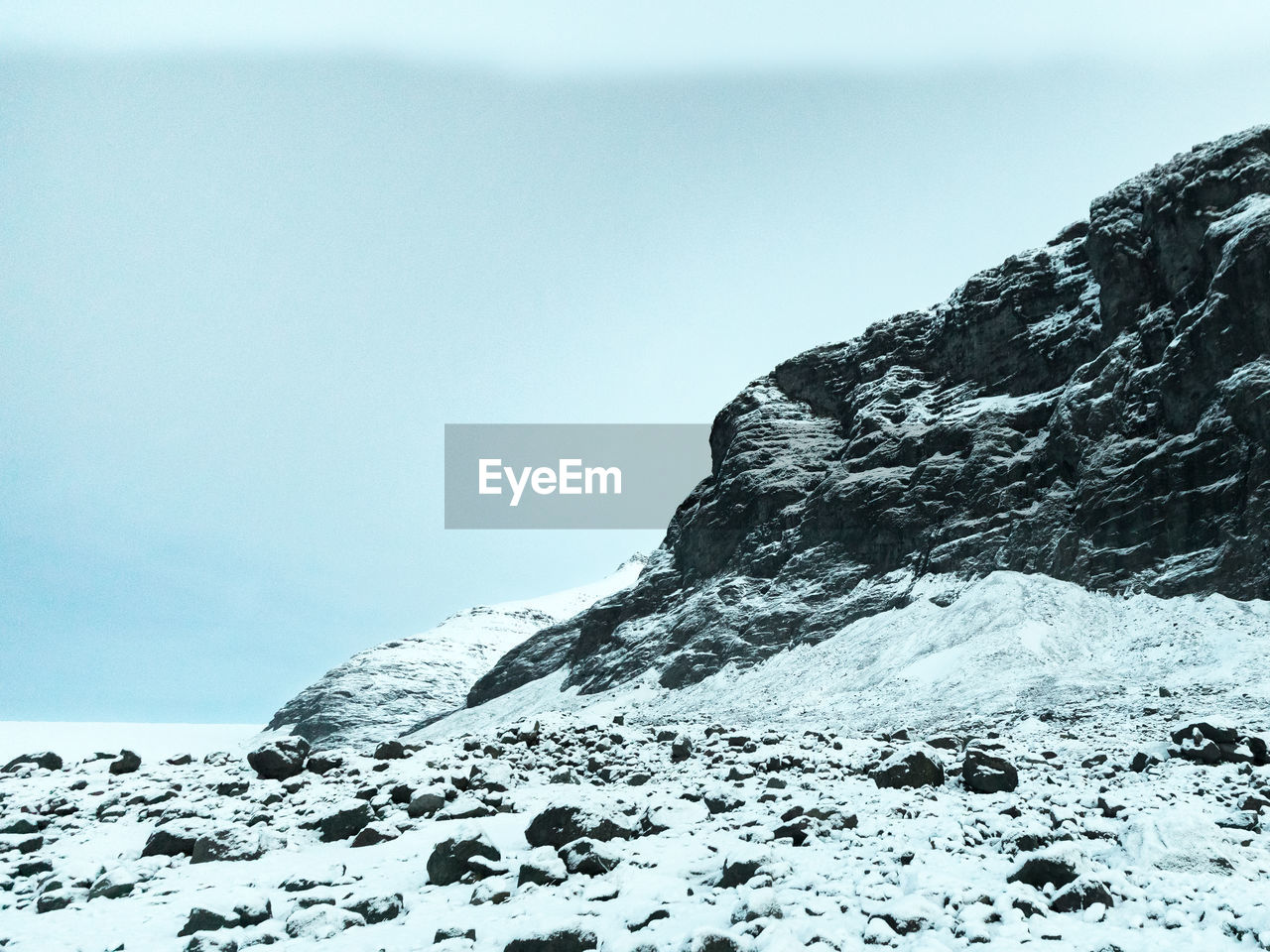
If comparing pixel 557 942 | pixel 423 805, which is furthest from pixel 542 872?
pixel 423 805

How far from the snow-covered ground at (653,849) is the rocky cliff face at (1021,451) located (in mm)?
38546

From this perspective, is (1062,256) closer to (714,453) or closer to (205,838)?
(714,453)

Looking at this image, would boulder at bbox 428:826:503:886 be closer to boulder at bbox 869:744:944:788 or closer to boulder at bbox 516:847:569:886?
boulder at bbox 516:847:569:886

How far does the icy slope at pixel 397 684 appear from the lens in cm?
11381

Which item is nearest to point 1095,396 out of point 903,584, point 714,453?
point 903,584

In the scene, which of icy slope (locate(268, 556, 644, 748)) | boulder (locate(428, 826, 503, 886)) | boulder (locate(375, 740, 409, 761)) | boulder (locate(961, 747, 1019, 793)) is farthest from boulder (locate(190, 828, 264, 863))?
icy slope (locate(268, 556, 644, 748))

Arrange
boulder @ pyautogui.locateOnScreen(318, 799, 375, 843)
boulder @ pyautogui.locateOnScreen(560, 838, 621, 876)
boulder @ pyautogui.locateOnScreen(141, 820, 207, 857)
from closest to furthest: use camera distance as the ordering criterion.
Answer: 1. boulder @ pyautogui.locateOnScreen(560, 838, 621, 876)
2. boulder @ pyautogui.locateOnScreen(141, 820, 207, 857)
3. boulder @ pyautogui.locateOnScreen(318, 799, 375, 843)

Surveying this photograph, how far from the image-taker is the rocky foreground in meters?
7.31

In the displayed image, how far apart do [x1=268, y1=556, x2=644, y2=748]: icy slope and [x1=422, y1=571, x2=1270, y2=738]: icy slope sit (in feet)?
202

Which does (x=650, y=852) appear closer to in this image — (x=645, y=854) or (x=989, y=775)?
(x=645, y=854)

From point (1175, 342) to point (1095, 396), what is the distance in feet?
22.9

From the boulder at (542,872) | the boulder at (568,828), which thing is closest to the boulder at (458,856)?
the boulder at (542,872)

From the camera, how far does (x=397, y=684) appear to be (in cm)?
12600

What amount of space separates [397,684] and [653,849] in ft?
410
